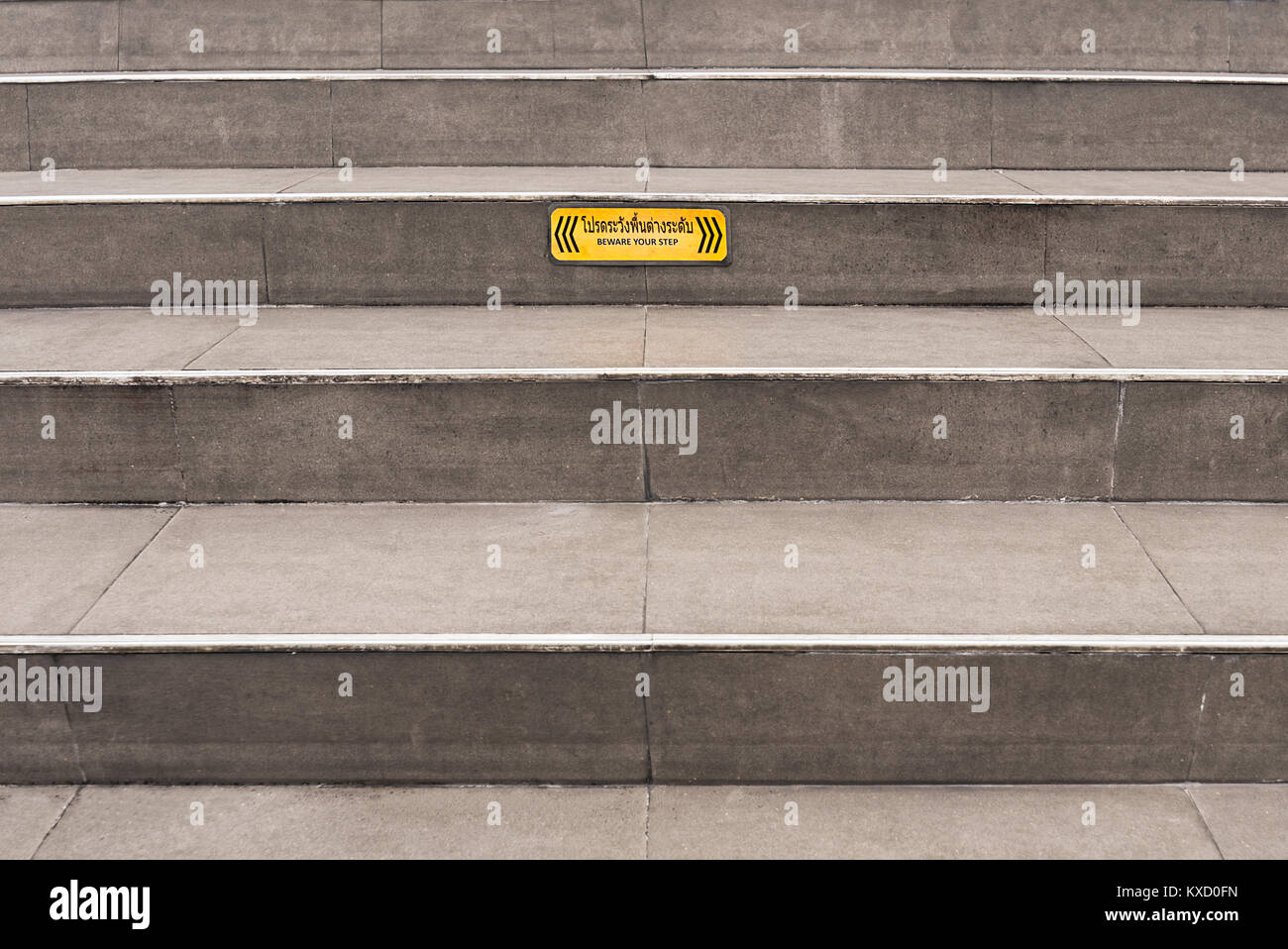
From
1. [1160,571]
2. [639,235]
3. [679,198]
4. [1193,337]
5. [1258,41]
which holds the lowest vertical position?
[1160,571]

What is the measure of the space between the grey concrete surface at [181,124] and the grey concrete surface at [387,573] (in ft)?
6.56

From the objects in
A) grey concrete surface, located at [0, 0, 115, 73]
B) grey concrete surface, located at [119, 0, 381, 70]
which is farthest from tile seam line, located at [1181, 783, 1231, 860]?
grey concrete surface, located at [0, 0, 115, 73]

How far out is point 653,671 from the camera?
2455 mm

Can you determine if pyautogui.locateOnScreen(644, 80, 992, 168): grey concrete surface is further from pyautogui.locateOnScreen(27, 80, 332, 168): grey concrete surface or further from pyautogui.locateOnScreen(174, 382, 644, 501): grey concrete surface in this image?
pyautogui.locateOnScreen(174, 382, 644, 501): grey concrete surface

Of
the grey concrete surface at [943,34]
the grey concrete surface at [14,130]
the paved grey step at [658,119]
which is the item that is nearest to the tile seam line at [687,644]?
the paved grey step at [658,119]

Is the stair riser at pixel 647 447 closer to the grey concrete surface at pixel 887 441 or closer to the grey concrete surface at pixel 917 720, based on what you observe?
the grey concrete surface at pixel 887 441

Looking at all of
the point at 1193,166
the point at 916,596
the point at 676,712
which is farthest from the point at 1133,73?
the point at 676,712

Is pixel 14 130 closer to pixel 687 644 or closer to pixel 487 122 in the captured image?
pixel 487 122

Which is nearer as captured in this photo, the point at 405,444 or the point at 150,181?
the point at 405,444

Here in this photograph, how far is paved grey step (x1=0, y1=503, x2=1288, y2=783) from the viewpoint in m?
2.44

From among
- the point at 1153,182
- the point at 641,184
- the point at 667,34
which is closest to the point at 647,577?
A: the point at 641,184

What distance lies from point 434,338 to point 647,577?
1179 mm

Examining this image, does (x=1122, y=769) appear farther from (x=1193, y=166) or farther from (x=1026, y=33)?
(x=1026, y=33)

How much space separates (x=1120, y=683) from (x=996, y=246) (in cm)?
176
